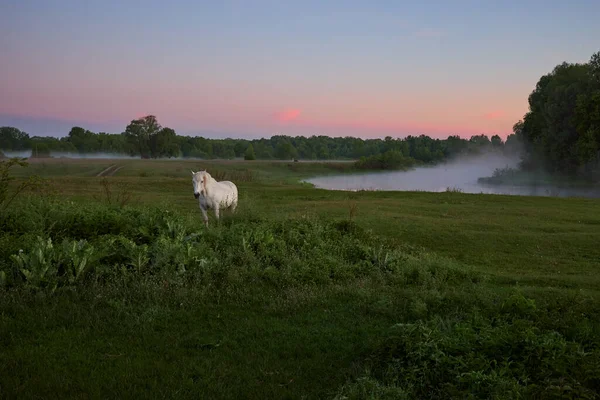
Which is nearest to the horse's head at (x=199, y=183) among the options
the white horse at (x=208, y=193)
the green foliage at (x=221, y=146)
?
the white horse at (x=208, y=193)

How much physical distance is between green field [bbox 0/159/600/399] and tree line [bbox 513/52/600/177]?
3880 cm

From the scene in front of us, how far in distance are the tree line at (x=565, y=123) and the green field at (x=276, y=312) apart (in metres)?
38.8

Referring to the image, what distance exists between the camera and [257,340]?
6395mm

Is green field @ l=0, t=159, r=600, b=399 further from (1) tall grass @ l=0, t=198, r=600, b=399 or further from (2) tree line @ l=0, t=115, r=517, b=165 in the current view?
(2) tree line @ l=0, t=115, r=517, b=165

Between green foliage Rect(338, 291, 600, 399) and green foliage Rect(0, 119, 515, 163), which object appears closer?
green foliage Rect(338, 291, 600, 399)

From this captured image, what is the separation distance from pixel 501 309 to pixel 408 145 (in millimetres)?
136069

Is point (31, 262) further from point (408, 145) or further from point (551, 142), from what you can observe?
point (408, 145)

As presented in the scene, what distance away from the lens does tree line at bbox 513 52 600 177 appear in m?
45.9

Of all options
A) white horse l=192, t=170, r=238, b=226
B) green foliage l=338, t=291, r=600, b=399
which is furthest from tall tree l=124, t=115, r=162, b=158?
green foliage l=338, t=291, r=600, b=399

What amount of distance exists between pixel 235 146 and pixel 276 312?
142 m

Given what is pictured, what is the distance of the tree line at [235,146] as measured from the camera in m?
96.1

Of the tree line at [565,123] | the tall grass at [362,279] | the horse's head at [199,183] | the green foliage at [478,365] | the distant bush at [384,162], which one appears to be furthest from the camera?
the distant bush at [384,162]

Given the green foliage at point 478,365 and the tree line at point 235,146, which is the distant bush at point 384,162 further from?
the green foliage at point 478,365

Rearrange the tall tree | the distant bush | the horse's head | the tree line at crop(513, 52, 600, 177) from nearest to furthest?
the horse's head → the tree line at crop(513, 52, 600, 177) → the distant bush → the tall tree
